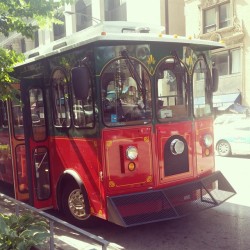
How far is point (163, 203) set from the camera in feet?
16.8

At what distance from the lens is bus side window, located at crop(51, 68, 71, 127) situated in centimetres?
564

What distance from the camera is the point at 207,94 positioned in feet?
20.8

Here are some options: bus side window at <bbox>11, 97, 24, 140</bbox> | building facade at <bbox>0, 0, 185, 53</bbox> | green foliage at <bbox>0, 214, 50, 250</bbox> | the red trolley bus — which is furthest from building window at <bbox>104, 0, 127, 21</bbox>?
green foliage at <bbox>0, 214, 50, 250</bbox>

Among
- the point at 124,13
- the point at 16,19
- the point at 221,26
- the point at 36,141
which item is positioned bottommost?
the point at 36,141

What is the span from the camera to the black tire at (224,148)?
1283 centimetres

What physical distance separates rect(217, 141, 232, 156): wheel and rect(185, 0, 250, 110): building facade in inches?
465

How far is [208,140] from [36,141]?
3.03 metres

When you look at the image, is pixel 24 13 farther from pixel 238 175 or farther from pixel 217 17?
Result: pixel 217 17

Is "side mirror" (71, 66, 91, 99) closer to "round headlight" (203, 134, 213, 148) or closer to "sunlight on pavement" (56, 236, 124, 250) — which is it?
"sunlight on pavement" (56, 236, 124, 250)

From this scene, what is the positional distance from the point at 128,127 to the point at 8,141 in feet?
11.1

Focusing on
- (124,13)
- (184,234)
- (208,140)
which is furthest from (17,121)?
(124,13)

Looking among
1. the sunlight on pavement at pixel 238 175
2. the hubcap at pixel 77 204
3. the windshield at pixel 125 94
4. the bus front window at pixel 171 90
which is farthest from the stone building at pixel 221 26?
the hubcap at pixel 77 204

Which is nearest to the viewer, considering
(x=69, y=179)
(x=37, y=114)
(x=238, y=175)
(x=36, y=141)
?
(x=69, y=179)

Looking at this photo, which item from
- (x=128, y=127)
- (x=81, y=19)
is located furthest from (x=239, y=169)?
(x=81, y=19)
